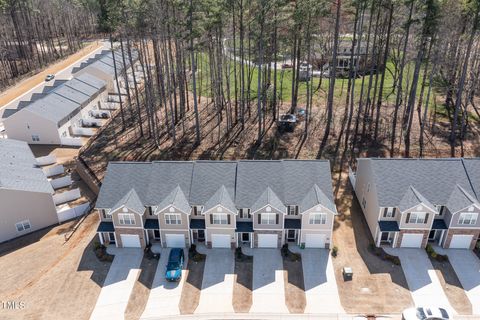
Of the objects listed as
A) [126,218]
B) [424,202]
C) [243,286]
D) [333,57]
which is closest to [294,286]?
[243,286]

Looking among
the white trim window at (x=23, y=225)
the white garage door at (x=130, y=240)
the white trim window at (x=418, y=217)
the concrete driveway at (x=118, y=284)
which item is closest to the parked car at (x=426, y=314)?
the white trim window at (x=418, y=217)

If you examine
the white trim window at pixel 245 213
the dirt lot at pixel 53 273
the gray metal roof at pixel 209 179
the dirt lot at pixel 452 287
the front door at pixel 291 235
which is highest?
the gray metal roof at pixel 209 179

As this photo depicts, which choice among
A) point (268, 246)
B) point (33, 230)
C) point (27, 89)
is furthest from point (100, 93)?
point (268, 246)

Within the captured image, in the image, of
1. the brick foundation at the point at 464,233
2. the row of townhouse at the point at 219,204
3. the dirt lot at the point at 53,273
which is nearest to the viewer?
the dirt lot at the point at 53,273

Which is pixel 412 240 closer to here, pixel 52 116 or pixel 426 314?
pixel 426 314

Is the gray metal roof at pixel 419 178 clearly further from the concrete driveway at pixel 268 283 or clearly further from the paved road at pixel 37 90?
the paved road at pixel 37 90

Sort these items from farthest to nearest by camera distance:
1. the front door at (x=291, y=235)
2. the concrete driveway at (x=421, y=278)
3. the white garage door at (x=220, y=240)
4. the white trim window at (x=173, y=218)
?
1. the front door at (x=291, y=235)
2. the white garage door at (x=220, y=240)
3. the white trim window at (x=173, y=218)
4. the concrete driveway at (x=421, y=278)

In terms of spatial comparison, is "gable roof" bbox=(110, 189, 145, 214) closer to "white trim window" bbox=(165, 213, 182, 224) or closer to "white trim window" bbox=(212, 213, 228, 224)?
"white trim window" bbox=(165, 213, 182, 224)

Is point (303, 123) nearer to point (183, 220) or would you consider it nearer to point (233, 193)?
A: point (233, 193)

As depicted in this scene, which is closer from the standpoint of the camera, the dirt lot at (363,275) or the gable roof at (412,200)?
the dirt lot at (363,275)
